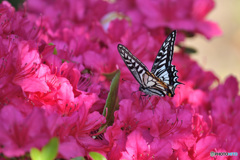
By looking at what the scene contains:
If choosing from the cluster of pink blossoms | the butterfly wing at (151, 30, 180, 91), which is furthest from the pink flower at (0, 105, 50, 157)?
the butterfly wing at (151, 30, 180, 91)

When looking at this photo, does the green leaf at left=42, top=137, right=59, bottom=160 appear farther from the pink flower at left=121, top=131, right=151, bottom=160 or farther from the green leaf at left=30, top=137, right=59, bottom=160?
the pink flower at left=121, top=131, right=151, bottom=160

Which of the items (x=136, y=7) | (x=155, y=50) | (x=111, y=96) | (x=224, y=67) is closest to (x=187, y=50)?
(x=136, y=7)

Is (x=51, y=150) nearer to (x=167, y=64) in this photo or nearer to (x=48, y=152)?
(x=48, y=152)

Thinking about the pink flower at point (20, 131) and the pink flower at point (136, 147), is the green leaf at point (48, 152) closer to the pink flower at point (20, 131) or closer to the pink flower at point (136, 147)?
the pink flower at point (20, 131)

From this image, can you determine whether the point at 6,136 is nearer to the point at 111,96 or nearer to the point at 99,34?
the point at 111,96

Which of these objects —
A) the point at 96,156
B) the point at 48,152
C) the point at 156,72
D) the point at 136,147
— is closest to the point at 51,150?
the point at 48,152
